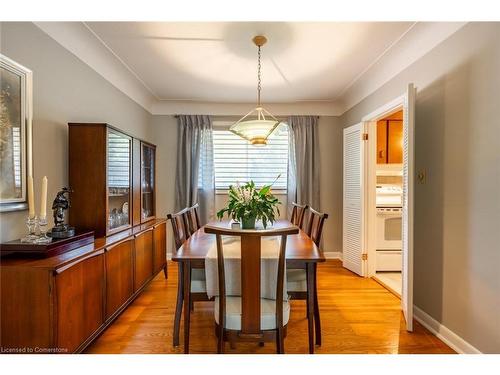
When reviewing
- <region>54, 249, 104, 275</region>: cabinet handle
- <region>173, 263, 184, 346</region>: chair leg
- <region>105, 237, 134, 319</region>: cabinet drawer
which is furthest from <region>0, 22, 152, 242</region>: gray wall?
<region>173, 263, 184, 346</region>: chair leg

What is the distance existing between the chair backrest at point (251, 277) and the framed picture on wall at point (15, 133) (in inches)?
52.8

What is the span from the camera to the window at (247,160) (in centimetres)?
446

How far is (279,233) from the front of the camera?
1400 mm

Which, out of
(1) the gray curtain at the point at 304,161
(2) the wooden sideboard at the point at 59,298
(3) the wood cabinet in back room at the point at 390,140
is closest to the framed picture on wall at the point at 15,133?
(2) the wooden sideboard at the point at 59,298

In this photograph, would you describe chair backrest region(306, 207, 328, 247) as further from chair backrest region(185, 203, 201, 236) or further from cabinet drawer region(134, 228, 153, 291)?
cabinet drawer region(134, 228, 153, 291)

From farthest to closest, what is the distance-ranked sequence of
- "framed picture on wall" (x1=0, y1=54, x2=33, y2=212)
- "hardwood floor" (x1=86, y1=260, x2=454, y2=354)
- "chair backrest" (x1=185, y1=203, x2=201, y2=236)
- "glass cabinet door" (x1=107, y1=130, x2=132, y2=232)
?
1. "chair backrest" (x1=185, y1=203, x2=201, y2=236)
2. "glass cabinet door" (x1=107, y1=130, x2=132, y2=232)
3. "hardwood floor" (x1=86, y1=260, x2=454, y2=354)
4. "framed picture on wall" (x1=0, y1=54, x2=33, y2=212)

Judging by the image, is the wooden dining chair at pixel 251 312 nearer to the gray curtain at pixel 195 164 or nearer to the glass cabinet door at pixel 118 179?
the glass cabinet door at pixel 118 179

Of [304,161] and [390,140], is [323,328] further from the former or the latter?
[390,140]

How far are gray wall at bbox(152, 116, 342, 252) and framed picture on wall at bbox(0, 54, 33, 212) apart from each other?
2550 mm

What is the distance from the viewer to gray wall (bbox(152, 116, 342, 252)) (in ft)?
14.4

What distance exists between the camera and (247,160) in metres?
4.48

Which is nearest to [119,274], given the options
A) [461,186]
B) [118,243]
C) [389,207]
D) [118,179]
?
[118,243]

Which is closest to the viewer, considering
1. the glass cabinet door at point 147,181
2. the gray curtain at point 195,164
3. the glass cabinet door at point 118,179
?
the glass cabinet door at point 118,179

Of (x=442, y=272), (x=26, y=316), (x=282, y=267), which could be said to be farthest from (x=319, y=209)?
(x=26, y=316)
